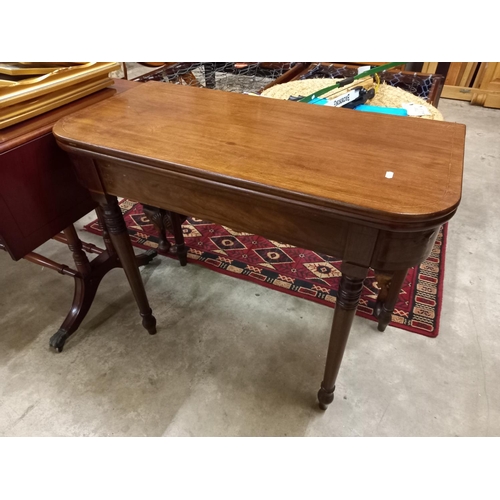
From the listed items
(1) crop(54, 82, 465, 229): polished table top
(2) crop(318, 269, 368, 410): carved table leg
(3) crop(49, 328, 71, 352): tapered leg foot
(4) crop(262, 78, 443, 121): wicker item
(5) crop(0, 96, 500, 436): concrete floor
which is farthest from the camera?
(4) crop(262, 78, 443, 121): wicker item

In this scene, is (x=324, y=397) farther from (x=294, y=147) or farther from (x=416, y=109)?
(x=416, y=109)

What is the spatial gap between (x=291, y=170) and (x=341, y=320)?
0.43 metres

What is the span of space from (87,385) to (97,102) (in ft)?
3.39

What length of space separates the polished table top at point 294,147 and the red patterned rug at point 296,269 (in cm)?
90

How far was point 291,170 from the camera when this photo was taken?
79 centimetres

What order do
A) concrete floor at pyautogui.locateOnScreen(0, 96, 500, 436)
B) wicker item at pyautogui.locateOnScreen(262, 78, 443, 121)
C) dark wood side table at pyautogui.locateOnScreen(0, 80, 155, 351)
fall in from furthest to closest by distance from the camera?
1. wicker item at pyautogui.locateOnScreen(262, 78, 443, 121)
2. concrete floor at pyautogui.locateOnScreen(0, 96, 500, 436)
3. dark wood side table at pyautogui.locateOnScreen(0, 80, 155, 351)

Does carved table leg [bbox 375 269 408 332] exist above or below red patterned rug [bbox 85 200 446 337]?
above

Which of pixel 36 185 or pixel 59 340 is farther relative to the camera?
pixel 59 340

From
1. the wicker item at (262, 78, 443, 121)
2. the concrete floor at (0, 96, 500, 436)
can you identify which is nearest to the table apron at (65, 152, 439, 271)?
the concrete floor at (0, 96, 500, 436)

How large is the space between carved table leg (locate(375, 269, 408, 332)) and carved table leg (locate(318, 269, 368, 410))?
0.35 meters

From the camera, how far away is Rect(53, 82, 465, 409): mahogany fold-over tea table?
73 cm

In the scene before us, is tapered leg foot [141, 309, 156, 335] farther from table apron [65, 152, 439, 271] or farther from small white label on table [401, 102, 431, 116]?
small white label on table [401, 102, 431, 116]

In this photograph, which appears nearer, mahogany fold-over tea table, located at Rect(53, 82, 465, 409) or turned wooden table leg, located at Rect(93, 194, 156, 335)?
mahogany fold-over tea table, located at Rect(53, 82, 465, 409)

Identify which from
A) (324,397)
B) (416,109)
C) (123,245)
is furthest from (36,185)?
(416,109)
